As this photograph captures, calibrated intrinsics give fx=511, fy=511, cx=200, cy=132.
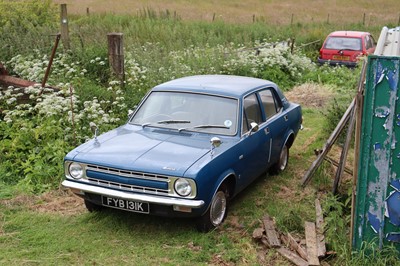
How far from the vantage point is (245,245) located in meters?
5.37

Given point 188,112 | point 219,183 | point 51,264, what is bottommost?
point 51,264

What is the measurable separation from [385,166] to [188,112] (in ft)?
8.58

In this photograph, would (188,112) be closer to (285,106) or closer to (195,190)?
(195,190)

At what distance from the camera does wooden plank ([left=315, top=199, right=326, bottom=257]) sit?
5.05 metres

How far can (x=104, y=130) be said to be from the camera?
8125mm

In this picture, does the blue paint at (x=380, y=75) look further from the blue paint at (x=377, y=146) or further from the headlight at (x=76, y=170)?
the headlight at (x=76, y=170)

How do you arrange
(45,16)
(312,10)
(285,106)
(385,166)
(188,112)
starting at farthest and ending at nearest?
(312,10) → (45,16) → (285,106) → (188,112) → (385,166)

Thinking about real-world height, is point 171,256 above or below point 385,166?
below

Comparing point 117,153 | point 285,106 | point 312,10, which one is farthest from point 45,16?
point 312,10

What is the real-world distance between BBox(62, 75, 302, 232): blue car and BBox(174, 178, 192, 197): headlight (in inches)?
0.4

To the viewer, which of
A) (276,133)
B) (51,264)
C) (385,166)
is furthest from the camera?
(276,133)

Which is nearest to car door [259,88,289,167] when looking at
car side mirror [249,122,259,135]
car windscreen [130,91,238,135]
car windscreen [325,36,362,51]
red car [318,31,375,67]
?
car side mirror [249,122,259,135]

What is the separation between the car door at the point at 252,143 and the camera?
20.2 ft

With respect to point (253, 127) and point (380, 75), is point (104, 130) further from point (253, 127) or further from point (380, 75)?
point (380, 75)
